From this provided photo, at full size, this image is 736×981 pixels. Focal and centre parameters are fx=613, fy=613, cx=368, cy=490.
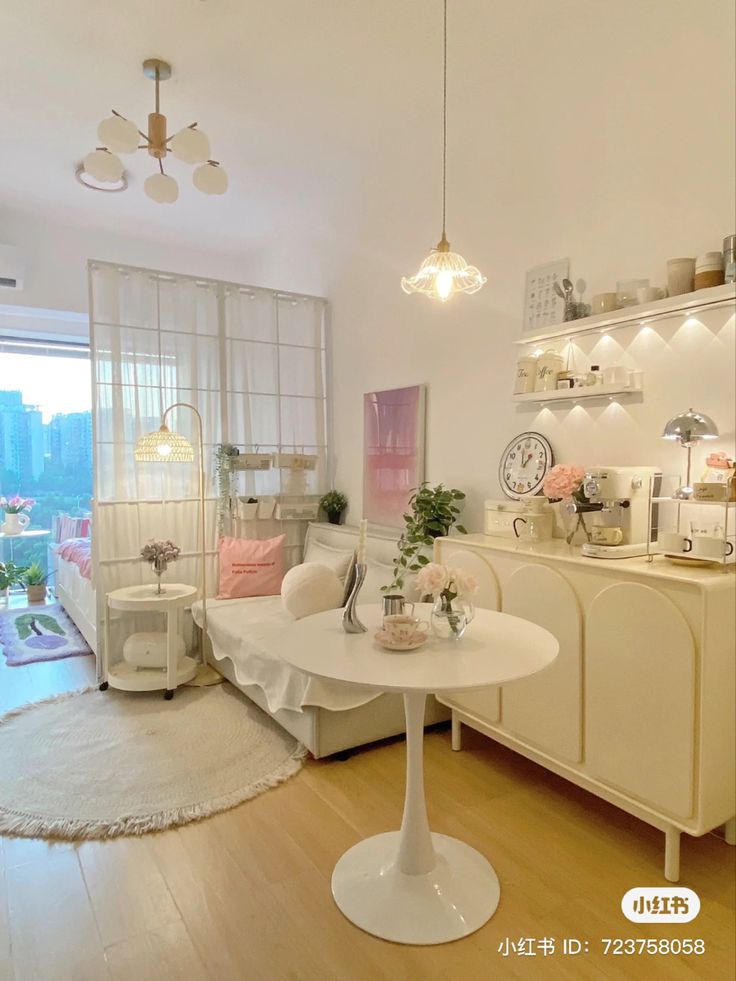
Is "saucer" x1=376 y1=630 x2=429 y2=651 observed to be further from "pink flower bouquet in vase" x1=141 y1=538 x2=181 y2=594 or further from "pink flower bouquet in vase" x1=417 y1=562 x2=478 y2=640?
"pink flower bouquet in vase" x1=141 y1=538 x2=181 y2=594

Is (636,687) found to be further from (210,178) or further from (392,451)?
(210,178)

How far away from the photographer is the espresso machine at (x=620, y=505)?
2137 millimetres

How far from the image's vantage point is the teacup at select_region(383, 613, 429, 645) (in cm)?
169

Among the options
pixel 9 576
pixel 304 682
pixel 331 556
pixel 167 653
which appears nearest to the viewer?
pixel 304 682

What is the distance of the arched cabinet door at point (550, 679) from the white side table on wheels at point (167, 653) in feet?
5.90

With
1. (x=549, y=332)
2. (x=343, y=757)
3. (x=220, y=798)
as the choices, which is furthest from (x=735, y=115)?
(x=220, y=798)

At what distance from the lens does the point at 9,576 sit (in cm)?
529

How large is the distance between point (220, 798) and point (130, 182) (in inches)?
138

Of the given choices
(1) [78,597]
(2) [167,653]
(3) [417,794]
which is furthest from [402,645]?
(1) [78,597]

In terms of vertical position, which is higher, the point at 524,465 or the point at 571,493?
the point at 524,465

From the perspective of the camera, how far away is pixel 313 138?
3.21 metres

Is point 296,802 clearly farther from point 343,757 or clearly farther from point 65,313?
point 65,313

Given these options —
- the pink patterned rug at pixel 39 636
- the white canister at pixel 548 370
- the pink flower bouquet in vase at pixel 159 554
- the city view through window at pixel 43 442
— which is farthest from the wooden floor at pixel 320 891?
the city view through window at pixel 43 442

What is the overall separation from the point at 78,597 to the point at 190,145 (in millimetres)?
3058
